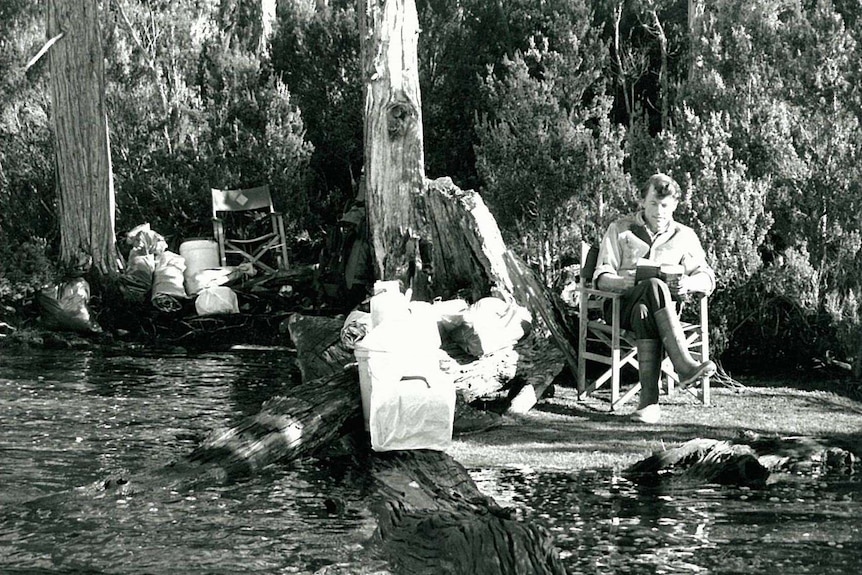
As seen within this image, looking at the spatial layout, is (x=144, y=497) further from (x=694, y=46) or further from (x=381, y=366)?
(x=694, y=46)

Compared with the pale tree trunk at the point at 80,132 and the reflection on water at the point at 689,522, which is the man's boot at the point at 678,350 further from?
the pale tree trunk at the point at 80,132

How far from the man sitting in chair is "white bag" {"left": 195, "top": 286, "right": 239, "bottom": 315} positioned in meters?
5.41

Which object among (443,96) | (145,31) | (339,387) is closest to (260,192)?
(443,96)

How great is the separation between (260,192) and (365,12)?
258 cm

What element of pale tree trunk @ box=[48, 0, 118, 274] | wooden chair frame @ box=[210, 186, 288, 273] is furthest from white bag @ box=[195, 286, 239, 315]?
pale tree trunk @ box=[48, 0, 118, 274]

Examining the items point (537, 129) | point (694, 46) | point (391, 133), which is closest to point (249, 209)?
point (391, 133)

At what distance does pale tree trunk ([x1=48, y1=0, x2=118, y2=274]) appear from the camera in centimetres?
1322

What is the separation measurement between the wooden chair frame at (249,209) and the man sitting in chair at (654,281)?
20.2 feet

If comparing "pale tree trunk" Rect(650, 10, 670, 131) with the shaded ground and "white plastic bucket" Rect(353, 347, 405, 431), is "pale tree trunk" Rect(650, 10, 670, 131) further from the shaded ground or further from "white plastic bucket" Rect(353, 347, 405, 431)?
"white plastic bucket" Rect(353, 347, 405, 431)

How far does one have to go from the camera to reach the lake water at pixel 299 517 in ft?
15.8

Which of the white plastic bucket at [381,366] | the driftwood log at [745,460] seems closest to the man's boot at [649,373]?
Answer: the driftwood log at [745,460]

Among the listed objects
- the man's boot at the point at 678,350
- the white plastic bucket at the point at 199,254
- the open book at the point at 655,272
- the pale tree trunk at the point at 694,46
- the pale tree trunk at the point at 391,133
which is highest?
the pale tree trunk at the point at 694,46

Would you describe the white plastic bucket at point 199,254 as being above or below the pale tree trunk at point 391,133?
below

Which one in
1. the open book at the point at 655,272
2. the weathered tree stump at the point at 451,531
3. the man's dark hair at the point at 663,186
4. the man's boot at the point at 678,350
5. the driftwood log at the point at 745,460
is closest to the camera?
the weathered tree stump at the point at 451,531
